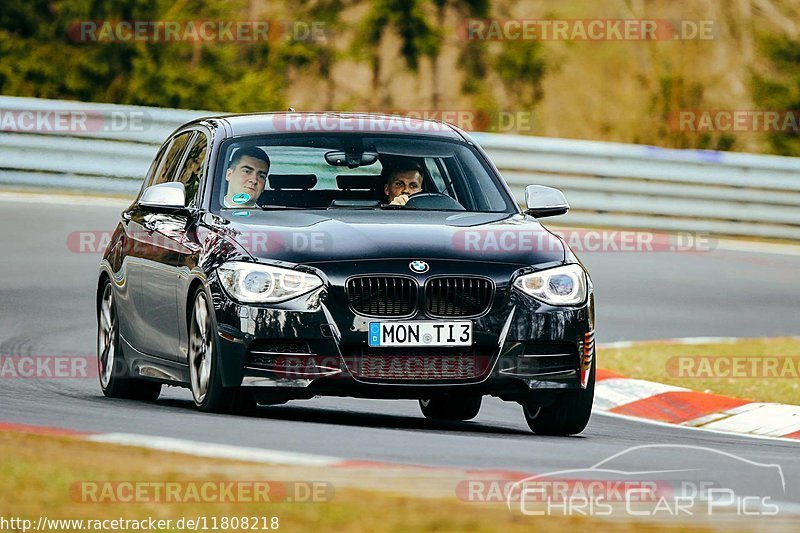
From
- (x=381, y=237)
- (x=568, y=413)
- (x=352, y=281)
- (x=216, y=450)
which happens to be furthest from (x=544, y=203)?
(x=216, y=450)

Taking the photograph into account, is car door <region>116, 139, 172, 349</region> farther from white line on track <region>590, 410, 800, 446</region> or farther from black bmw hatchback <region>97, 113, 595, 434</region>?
white line on track <region>590, 410, 800, 446</region>

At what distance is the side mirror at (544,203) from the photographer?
395 inches

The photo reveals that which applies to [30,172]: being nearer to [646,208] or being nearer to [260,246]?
[646,208]

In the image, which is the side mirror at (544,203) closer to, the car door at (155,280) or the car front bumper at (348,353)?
the car front bumper at (348,353)

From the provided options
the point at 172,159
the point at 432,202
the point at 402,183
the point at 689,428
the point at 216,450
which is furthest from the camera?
the point at 172,159

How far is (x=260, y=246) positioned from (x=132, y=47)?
18995 millimetres

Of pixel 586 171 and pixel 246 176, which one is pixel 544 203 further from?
pixel 586 171

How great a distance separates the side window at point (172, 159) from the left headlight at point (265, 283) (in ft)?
7.20

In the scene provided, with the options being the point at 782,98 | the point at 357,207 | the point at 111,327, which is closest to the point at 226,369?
the point at 357,207

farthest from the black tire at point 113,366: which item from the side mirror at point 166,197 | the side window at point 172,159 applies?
the side mirror at point 166,197

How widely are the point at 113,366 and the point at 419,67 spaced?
24.8 meters

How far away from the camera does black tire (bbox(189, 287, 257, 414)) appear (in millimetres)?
8938

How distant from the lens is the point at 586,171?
21.7 meters

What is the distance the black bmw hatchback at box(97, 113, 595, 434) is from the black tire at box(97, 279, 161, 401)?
535 millimetres
